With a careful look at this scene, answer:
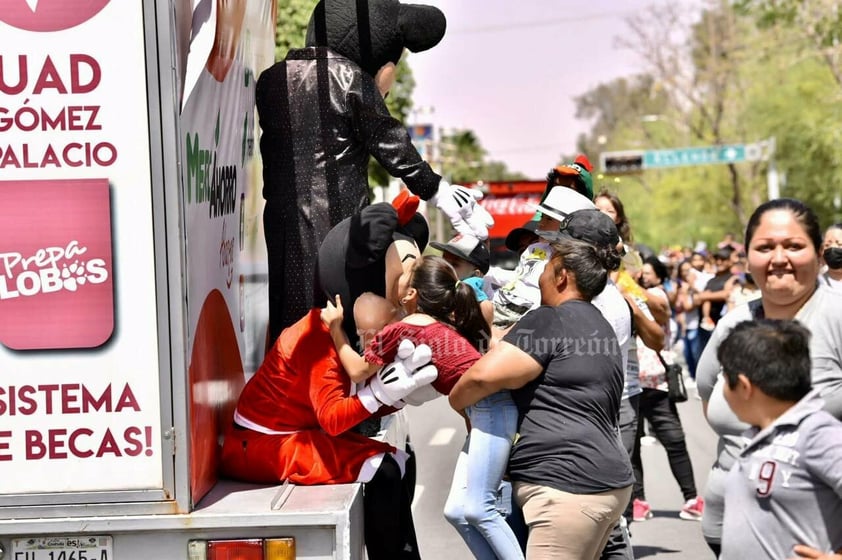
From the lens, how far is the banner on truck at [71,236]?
3.53m

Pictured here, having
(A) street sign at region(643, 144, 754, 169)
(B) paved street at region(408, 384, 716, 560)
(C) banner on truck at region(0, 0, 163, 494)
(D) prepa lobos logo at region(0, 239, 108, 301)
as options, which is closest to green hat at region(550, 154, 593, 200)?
(B) paved street at region(408, 384, 716, 560)

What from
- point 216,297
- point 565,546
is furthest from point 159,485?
point 565,546

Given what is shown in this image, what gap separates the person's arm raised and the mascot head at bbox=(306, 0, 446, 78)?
4.93 feet

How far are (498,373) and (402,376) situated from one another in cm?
33

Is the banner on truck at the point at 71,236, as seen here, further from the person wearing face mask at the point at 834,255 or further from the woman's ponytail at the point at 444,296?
the person wearing face mask at the point at 834,255

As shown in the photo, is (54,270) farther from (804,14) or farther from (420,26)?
(804,14)

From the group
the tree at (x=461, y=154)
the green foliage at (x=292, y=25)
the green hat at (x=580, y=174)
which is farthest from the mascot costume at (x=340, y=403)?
the tree at (x=461, y=154)

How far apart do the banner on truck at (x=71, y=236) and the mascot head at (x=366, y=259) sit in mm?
945

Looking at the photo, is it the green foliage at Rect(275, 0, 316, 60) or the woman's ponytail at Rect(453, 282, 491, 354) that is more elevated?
the green foliage at Rect(275, 0, 316, 60)

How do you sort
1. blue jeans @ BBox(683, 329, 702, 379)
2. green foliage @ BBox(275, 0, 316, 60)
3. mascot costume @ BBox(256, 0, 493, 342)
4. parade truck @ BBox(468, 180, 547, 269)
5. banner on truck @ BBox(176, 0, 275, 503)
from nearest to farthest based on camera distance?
banner on truck @ BBox(176, 0, 275, 503), mascot costume @ BBox(256, 0, 493, 342), green foliage @ BBox(275, 0, 316, 60), blue jeans @ BBox(683, 329, 702, 379), parade truck @ BBox(468, 180, 547, 269)

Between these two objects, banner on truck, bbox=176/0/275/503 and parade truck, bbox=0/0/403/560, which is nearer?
parade truck, bbox=0/0/403/560

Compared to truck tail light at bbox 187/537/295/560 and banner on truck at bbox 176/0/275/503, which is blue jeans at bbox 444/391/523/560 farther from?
truck tail light at bbox 187/537/295/560

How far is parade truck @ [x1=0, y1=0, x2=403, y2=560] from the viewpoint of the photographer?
3531mm

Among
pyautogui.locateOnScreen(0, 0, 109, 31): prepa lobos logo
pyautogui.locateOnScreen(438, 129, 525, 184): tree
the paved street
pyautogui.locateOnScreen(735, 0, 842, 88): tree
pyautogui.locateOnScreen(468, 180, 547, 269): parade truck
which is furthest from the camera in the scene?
pyautogui.locateOnScreen(438, 129, 525, 184): tree
